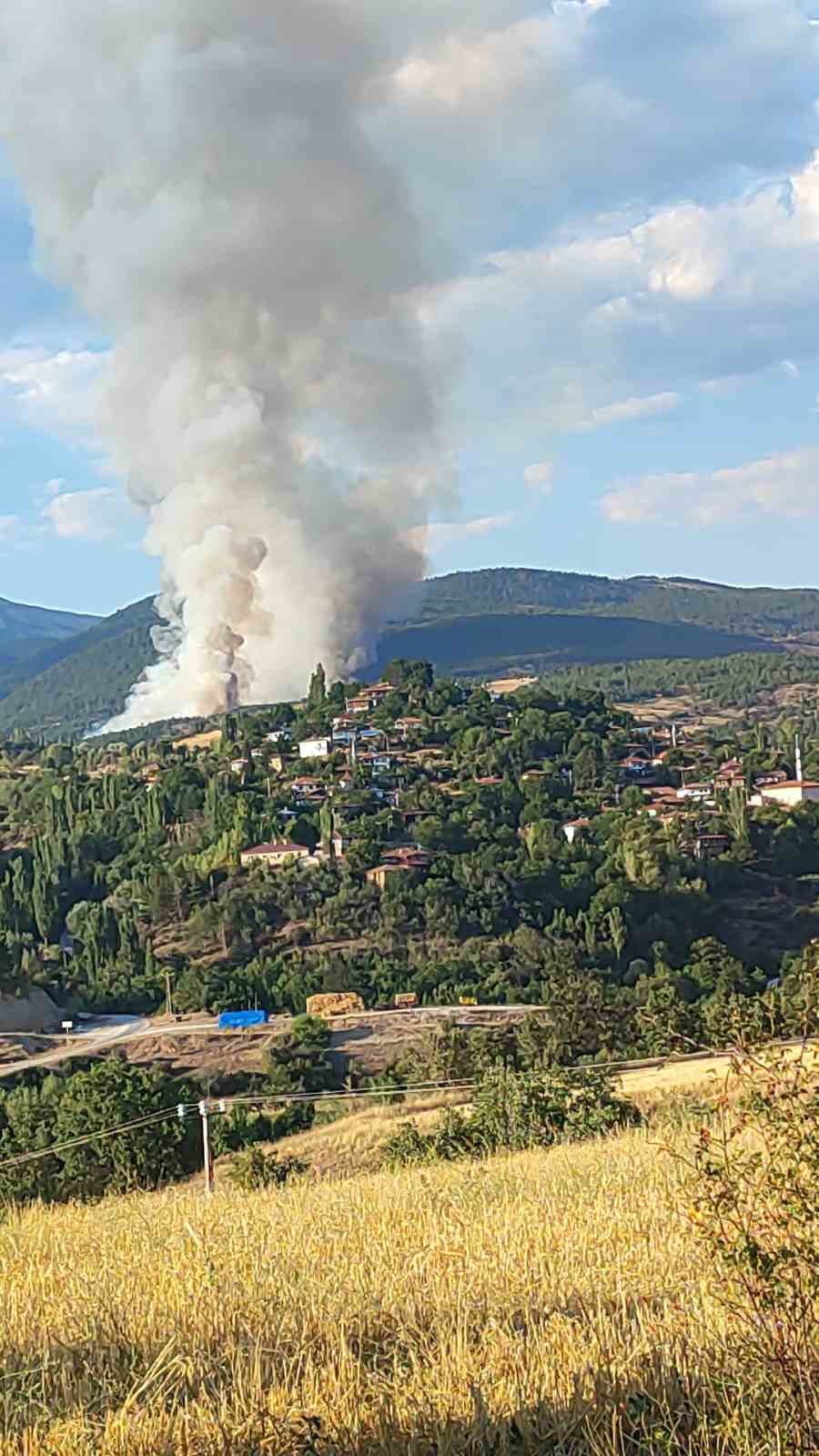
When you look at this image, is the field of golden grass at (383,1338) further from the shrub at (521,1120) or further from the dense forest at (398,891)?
the dense forest at (398,891)

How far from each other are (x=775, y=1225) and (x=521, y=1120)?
1329 centimetres

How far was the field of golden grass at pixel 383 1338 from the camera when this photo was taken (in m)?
3.43

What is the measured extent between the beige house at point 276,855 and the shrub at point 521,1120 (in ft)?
133

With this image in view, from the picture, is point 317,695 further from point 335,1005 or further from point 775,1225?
point 775,1225

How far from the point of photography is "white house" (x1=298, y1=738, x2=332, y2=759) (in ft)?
273

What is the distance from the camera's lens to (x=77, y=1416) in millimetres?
3475

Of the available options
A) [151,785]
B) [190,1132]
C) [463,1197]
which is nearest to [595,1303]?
[463,1197]

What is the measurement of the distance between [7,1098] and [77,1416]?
3223 centimetres

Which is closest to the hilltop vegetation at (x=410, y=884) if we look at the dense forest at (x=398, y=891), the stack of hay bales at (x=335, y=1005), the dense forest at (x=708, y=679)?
the dense forest at (x=398, y=891)

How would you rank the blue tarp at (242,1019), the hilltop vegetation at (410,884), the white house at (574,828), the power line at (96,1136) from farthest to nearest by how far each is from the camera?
the white house at (574,828) → the hilltop vegetation at (410,884) → the blue tarp at (242,1019) → the power line at (96,1136)

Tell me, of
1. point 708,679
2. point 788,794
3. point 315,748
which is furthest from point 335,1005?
point 708,679

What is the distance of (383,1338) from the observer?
4.45 meters

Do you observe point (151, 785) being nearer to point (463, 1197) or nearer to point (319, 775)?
point (319, 775)

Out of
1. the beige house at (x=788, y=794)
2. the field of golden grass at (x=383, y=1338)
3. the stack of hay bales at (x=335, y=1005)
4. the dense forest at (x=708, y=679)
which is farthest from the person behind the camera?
the dense forest at (x=708, y=679)
